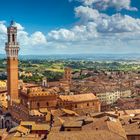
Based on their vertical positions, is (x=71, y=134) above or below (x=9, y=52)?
below

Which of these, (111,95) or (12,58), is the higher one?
(12,58)

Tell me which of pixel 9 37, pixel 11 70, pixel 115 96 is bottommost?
pixel 115 96

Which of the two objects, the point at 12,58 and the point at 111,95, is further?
the point at 111,95

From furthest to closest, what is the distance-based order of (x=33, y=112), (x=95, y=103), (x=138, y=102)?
(x=138, y=102) → (x=95, y=103) → (x=33, y=112)

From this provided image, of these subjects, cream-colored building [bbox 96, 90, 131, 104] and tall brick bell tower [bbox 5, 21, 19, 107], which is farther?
cream-colored building [bbox 96, 90, 131, 104]

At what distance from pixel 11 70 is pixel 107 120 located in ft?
115

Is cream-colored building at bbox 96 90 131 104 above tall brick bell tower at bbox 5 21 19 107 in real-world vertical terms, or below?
below

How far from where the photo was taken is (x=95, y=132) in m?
35.9

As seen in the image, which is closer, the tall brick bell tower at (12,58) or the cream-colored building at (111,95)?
the tall brick bell tower at (12,58)

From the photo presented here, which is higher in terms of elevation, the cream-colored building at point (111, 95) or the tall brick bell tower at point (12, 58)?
the tall brick bell tower at point (12, 58)

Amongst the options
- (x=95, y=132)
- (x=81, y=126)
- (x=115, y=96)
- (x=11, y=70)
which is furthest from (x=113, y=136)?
(x=115, y=96)

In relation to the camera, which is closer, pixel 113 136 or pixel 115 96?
pixel 113 136

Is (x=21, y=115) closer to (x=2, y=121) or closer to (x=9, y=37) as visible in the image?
(x=2, y=121)

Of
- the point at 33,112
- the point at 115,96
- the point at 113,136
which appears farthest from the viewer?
the point at 115,96
